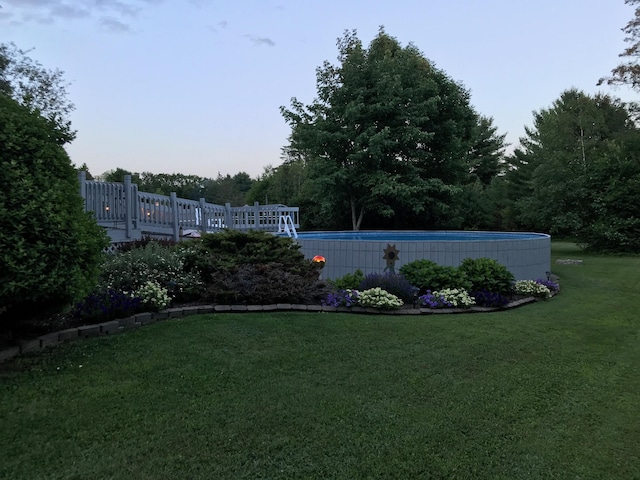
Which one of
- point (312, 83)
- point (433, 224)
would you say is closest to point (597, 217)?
point (433, 224)

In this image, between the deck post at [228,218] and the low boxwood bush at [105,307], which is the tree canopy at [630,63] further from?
the low boxwood bush at [105,307]

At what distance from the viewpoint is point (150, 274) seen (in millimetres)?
5023

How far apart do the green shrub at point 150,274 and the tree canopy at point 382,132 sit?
12515 millimetres

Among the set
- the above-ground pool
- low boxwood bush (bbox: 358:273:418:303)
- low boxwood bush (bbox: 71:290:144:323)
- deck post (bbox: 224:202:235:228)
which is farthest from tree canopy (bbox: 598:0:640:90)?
low boxwood bush (bbox: 71:290:144:323)

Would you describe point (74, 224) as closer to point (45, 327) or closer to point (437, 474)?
point (45, 327)

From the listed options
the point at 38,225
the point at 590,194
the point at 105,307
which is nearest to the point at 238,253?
the point at 105,307

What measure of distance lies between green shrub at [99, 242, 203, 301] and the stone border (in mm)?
414

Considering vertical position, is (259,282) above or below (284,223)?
below

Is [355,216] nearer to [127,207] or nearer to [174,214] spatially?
[174,214]

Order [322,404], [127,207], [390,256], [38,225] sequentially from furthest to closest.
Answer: [127,207] → [390,256] → [38,225] → [322,404]

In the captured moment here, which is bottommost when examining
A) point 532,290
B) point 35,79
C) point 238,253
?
point 532,290

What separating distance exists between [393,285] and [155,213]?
619 centimetres

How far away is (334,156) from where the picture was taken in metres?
18.8

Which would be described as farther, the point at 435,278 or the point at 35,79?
the point at 35,79
